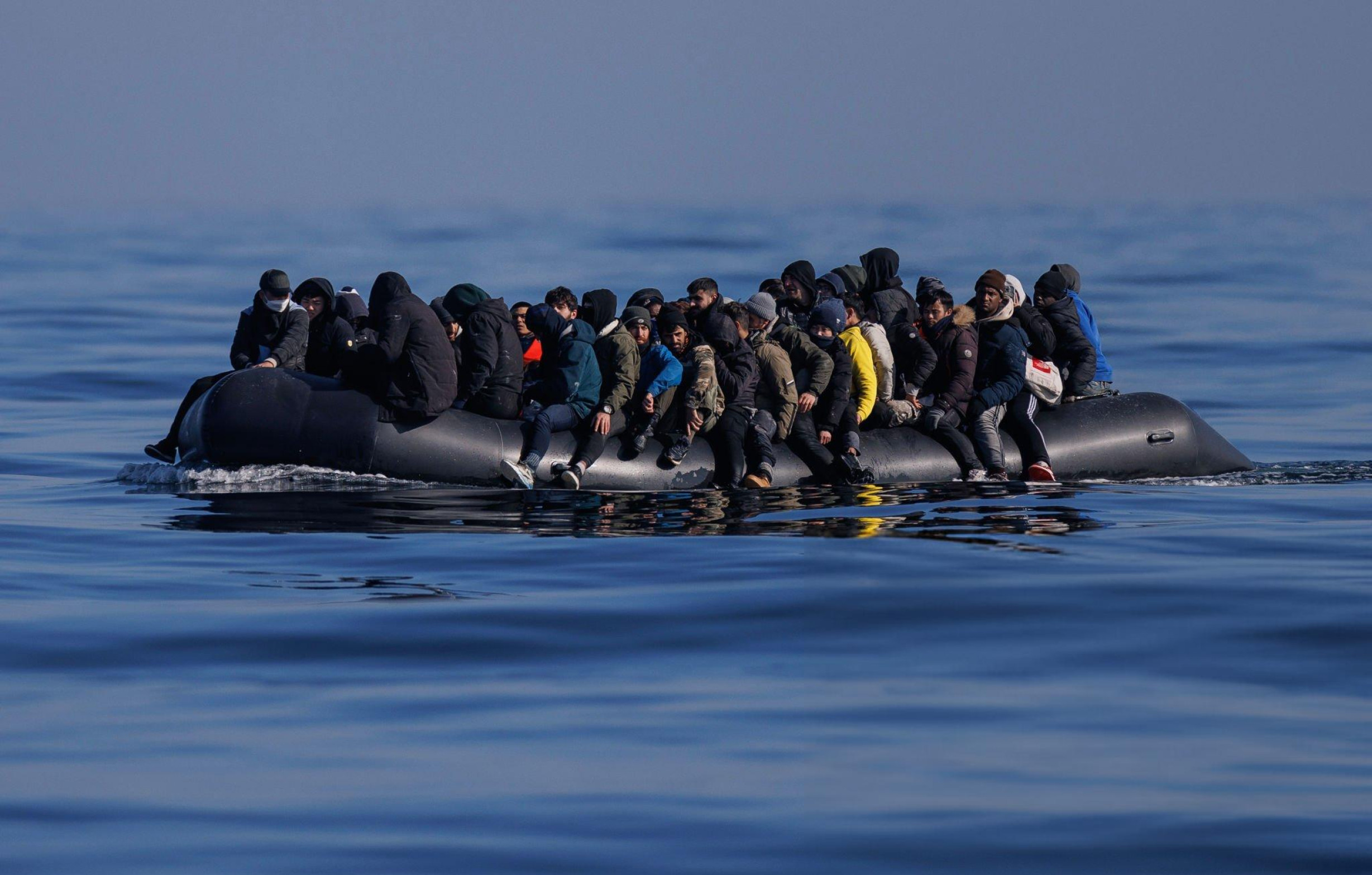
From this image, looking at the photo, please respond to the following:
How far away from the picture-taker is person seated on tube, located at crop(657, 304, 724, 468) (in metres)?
17.9

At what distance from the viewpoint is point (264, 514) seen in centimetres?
1688

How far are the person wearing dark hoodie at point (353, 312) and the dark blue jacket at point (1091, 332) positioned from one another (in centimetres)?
729

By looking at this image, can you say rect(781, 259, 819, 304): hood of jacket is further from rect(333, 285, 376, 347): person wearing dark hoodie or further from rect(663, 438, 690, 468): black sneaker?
rect(333, 285, 376, 347): person wearing dark hoodie

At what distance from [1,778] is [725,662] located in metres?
4.23

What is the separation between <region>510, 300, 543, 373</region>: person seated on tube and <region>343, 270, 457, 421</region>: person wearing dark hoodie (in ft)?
2.70

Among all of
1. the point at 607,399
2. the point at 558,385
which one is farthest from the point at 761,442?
the point at 558,385

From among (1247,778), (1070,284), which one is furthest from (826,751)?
(1070,284)

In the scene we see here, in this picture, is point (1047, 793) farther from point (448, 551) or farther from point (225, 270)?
point (225, 270)

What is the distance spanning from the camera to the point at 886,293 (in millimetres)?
19875

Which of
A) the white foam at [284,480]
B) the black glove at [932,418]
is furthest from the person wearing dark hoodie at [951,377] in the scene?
the white foam at [284,480]

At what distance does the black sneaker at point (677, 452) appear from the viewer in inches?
717

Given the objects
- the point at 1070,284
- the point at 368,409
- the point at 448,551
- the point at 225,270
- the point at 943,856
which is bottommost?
the point at 943,856

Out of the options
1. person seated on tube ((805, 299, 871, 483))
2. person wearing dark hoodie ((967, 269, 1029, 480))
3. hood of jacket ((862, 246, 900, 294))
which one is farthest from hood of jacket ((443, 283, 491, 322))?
person wearing dark hoodie ((967, 269, 1029, 480))

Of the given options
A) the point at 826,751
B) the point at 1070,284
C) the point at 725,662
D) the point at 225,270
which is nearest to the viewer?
the point at 826,751
